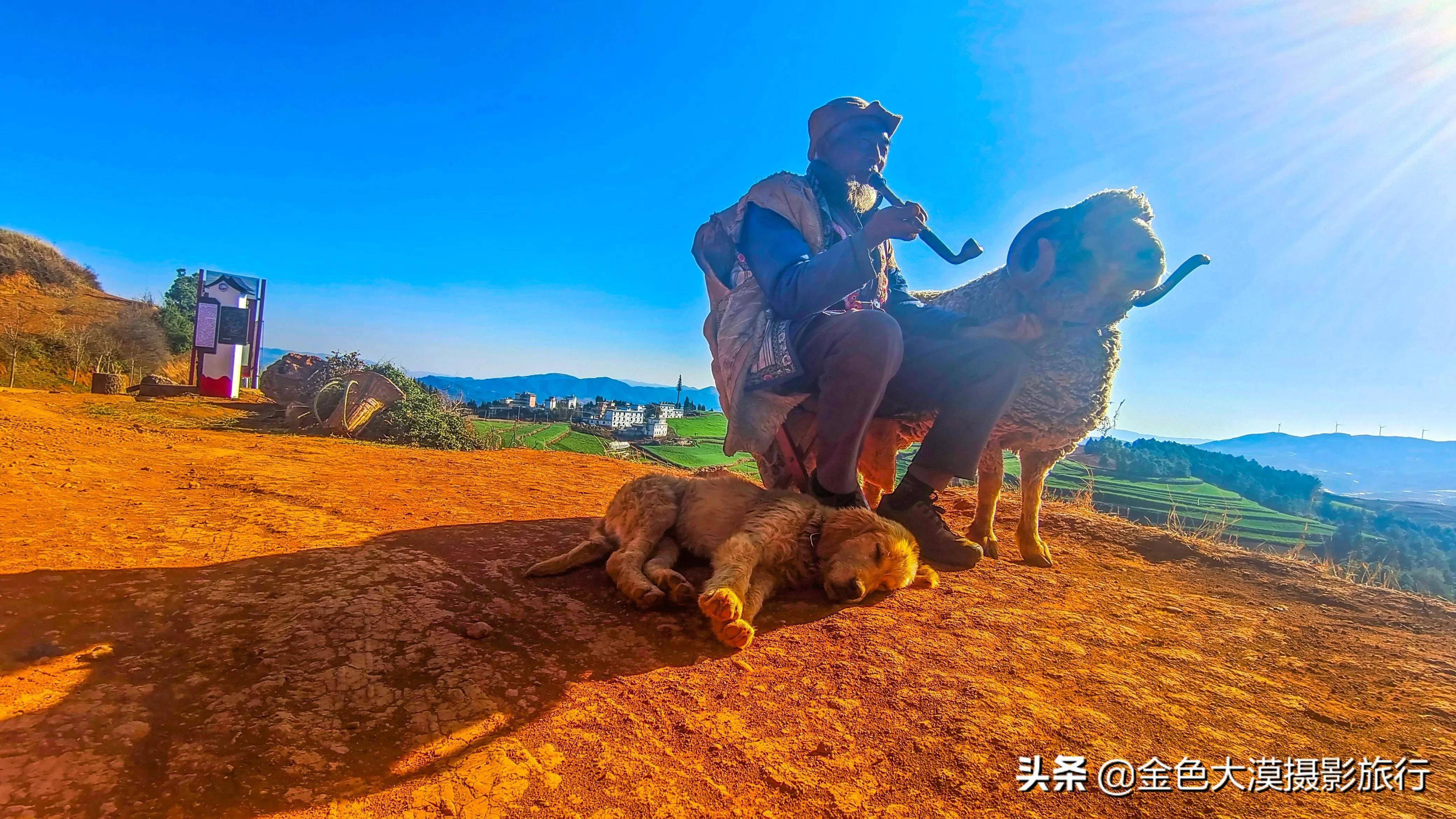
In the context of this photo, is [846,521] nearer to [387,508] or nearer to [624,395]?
[387,508]

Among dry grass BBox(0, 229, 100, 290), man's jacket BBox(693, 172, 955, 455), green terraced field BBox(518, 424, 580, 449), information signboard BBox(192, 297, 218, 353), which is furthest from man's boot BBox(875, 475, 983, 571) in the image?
dry grass BBox(0, 229, 100, 290)

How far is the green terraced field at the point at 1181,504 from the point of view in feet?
17.0

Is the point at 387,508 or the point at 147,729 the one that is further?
the point at 387,508

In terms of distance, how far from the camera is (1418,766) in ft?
4.87

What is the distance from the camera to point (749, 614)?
A: 2.26 meters

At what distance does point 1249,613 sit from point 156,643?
438 centimetres

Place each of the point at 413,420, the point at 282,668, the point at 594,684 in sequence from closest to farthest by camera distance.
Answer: the point at 282,668 < the point at 594,684 < the point at 413,420

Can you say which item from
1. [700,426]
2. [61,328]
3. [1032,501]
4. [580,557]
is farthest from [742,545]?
[61,328]

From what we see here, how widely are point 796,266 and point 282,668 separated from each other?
8.13ft

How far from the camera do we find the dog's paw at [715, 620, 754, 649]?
6.47ft

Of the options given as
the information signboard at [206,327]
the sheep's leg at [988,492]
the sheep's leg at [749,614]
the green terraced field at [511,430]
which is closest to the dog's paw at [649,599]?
the sheep's leg at [749,614]

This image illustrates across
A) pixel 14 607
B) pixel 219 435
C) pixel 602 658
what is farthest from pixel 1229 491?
pixel 219 435

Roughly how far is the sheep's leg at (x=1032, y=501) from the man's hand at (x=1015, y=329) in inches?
33.5

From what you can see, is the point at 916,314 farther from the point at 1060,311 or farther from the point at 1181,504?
the point at 1181,504
